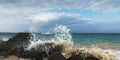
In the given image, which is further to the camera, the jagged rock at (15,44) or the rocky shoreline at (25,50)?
the jagged rock at (15,44)

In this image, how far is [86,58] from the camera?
12.1 m

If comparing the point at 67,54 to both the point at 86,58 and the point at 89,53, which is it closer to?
the point at 89,53

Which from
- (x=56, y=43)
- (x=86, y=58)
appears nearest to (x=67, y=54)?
(x=56, y=43)

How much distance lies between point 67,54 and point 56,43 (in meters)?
1.14

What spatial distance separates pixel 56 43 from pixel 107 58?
9.13ft

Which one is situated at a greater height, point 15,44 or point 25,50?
point 15,44

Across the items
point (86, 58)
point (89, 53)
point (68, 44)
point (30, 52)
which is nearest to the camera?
point (86, 58)

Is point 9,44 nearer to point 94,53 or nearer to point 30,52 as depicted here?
point 30,52

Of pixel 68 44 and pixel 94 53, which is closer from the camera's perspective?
pixel 94 53

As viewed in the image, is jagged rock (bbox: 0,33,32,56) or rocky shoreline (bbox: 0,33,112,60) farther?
jagged rock (bbox: 0,33,32,56)

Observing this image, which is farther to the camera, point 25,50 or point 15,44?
point 15,44

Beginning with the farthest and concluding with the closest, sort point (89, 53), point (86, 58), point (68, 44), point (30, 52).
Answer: point (68, 44)
point (30, 52)
point (89, 53)
point (86, 58)

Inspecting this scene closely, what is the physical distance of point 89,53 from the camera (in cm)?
1377

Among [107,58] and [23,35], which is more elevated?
[23,35]
